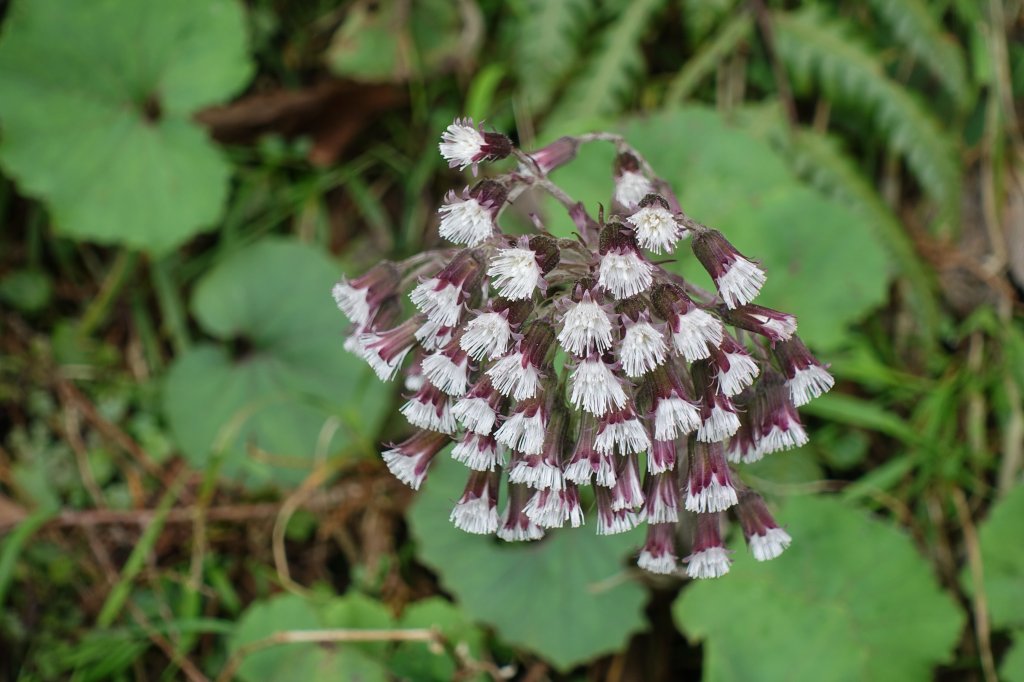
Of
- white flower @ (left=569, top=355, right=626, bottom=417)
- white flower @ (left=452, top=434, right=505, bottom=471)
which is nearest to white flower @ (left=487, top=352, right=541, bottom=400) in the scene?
white flower @ (left=569, top=355, right=626, bottom=417)

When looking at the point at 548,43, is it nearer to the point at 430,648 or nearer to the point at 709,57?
the point at 709,57

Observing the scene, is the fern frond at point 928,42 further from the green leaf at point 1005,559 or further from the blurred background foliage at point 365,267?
the green leaf at point 1005,559

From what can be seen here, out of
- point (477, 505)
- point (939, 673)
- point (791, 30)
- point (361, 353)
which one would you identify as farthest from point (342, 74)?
point (939, 673)

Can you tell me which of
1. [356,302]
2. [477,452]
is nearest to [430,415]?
[477,452]

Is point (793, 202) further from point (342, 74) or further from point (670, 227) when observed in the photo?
point (342, 74)

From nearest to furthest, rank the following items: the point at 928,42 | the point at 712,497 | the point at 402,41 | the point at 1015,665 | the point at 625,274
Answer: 1. the point at 625,274
2. the point at 712,497
3. the point at 1015,665
4. the point at 928,42
5. the point at 402,41

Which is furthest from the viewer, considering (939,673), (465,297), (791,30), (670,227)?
(791,30)

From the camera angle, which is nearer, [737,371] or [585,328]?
[585,328]
